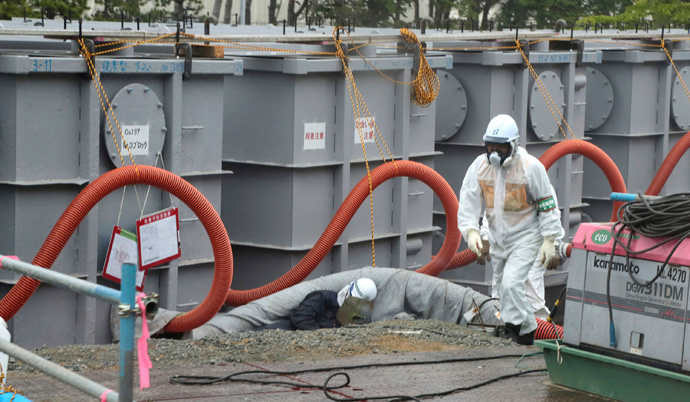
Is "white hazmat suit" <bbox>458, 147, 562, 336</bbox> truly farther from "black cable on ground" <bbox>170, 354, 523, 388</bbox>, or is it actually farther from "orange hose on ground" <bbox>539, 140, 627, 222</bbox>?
"orange hose on ground" <bbox>539, 140, 627, 222</bbox>

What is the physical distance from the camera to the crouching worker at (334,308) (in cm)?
766

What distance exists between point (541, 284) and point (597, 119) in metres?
4.74

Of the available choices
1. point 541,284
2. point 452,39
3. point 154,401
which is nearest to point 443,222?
point 452,39

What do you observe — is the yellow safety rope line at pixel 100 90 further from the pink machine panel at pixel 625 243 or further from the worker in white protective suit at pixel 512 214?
the pink machine panel at pixel 625 243

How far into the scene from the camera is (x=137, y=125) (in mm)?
6969

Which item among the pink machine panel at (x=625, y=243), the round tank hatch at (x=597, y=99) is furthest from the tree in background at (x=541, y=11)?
the pink machine panel at (x=625, y=243)

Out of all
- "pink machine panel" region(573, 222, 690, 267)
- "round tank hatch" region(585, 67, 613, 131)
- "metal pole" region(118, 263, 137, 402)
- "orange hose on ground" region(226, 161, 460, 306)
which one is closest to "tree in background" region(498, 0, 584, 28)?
"round tank hatch" region(585, 67, 613, 131)

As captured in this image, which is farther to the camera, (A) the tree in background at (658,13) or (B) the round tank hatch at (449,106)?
(A) the tree in background at (658,13)

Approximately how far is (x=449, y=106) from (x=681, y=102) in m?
3.97

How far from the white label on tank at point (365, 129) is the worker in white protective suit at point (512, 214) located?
155 cm

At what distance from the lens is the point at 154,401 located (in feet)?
15.7

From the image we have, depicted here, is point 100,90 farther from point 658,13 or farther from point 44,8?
point 658,13

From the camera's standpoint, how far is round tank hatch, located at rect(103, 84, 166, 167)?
22.3 ft

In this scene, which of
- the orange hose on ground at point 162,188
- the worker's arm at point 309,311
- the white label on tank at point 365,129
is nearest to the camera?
the orange hose on ground at point 162,188
